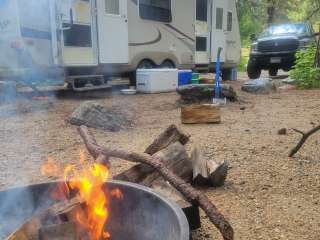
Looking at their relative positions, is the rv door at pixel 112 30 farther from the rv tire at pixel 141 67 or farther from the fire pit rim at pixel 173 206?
the fire pit rim at pixel 173 206

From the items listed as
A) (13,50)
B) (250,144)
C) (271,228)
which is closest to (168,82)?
(13,50)

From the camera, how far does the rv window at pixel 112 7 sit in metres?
8.33

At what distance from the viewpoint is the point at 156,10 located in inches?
388

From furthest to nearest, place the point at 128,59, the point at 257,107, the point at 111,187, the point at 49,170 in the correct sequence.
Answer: the point at 128,59, the point at 257,107, the point at 49,170, the point at 111,187

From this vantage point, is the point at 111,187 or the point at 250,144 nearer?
the point at 111,187

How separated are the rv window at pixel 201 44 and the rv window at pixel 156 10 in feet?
5.20

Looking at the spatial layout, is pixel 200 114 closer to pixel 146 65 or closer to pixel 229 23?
pixel 146 65

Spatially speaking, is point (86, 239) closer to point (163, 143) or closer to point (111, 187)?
point (111, 187)

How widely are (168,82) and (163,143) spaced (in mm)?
6620

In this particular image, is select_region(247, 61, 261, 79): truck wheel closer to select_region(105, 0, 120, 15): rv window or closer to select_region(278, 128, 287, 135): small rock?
select_region(105, 0, 120, 15): rv window

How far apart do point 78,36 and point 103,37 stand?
64cm

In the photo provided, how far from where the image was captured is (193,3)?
11000mm

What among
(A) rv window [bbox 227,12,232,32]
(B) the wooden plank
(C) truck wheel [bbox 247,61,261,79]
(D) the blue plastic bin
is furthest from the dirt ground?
(C) truck wheel [bbox 247,61,261,79]

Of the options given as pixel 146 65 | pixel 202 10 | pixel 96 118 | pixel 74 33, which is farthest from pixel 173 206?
pixel 202 10
